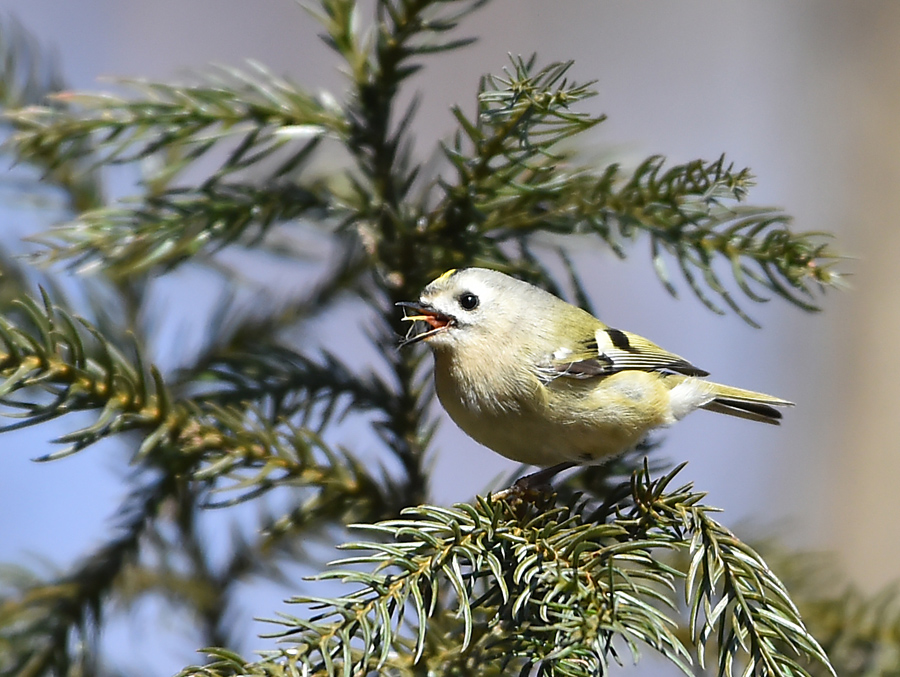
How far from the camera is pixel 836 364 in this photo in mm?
2148

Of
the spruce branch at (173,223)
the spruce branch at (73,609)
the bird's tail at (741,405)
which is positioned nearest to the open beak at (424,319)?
the spruce branch at (173,223)

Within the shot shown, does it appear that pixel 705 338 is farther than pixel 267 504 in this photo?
Yes

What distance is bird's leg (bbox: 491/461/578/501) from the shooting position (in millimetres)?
663

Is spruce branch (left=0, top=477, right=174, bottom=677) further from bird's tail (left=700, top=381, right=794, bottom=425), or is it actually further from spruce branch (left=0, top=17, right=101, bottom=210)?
bird's tail (left=700, top=381, right=794, bottom=425)

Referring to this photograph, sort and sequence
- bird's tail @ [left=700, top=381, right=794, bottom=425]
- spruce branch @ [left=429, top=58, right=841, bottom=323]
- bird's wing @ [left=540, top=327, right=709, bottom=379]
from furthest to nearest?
bird's tail @ [left=700, top=381, right=794, bottom=425] < bird's wing @ [left=540, top=327, right=709, bottom=379] < spruce branch @ [left=429, top=58, right=841, bottom=323]

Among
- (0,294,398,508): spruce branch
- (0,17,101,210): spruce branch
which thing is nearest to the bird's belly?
(0,294,398,508): spruce branch

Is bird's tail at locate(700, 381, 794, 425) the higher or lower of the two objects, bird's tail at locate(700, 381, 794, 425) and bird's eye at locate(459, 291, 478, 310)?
the lower

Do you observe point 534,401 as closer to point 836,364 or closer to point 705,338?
point 705,338

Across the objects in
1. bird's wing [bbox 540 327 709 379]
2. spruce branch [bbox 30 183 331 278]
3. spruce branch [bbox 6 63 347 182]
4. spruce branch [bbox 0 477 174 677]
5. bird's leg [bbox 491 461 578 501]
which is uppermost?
spruce branch [bbox 6 63 347 182]

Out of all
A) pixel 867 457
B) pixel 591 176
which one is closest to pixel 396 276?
pixel 591 176

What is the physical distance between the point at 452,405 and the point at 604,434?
0.49 ft

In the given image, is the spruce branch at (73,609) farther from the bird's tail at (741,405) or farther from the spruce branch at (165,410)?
the bird's tail at (741,405)

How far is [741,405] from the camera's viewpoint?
1.02 m

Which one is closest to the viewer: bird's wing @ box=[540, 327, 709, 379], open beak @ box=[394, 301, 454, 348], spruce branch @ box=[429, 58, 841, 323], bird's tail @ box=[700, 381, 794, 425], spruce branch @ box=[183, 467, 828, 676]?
spruce branch @ box=[183, 467, 828, 676]
